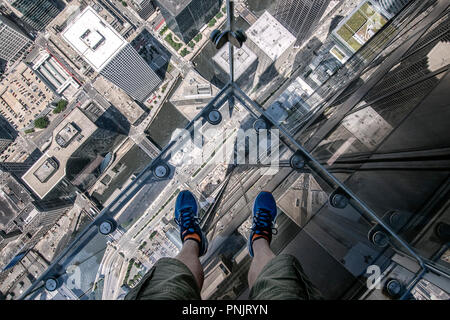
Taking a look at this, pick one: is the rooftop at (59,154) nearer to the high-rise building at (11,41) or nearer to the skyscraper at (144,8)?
the high-rise building at (11,41)

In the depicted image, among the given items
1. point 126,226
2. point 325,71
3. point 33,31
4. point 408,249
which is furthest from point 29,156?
point 408,249

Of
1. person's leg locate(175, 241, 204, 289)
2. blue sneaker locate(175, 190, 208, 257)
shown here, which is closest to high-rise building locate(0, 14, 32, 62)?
blue sneaker locate(175, 190, 208, 257)

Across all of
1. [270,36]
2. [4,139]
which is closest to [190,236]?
[270,36]

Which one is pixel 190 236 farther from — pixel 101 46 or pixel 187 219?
pixel 101 46

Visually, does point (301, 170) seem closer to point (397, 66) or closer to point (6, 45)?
point (397, 66)

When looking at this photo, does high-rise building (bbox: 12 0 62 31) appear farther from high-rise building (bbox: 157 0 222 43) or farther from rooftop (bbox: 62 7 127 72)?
high-rise building (bbox: 157 0 222 43)
